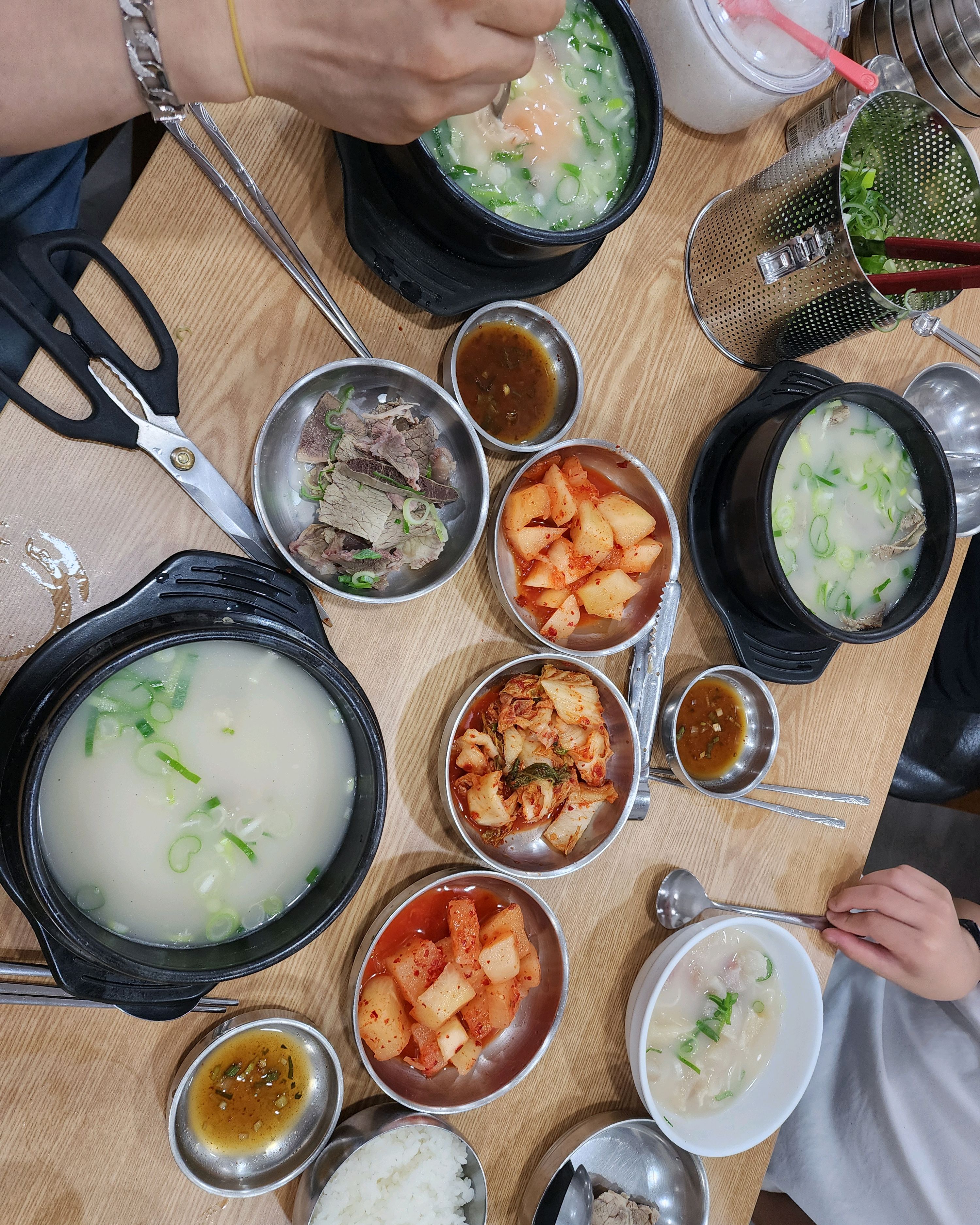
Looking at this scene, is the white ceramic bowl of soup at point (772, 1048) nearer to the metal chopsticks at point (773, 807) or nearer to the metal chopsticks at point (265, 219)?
the metal chopsticks at point (773, 807)

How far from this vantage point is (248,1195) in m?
1.64

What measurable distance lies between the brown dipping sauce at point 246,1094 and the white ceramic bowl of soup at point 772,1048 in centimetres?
83

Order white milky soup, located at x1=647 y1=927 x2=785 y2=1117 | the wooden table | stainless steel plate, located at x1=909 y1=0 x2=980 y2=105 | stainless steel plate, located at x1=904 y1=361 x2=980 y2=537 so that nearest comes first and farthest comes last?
the wooden table, white milky soup, located at x1=647 y1=927 x2=785 y2=1117, stainless steel plate, located at x1=909 y1=0 x2=980 y2=105, stainless steel plate, located at x1=904 y1=361 x2=980 y2=537

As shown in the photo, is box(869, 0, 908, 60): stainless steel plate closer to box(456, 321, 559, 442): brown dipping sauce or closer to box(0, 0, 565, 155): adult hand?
box(456, 321, 559, 442): brown dipping sauce

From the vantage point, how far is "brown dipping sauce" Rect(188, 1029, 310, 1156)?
1.68 metres

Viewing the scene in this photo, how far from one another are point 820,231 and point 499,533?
0.96m

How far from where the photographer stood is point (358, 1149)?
Answer: 1.69 metres

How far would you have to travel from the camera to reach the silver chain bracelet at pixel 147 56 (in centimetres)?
112

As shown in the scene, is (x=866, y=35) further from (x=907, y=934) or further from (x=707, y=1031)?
(x=707, y=1031)

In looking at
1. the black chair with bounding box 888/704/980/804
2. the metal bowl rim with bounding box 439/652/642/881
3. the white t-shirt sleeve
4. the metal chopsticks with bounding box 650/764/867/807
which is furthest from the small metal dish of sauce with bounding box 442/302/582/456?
the white t-shirt sleeve

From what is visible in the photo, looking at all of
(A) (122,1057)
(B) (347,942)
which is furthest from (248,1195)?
(B) (347,942)

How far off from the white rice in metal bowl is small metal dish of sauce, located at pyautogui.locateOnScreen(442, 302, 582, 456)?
62.7 inches

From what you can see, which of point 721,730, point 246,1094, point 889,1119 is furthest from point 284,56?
point 889,1119

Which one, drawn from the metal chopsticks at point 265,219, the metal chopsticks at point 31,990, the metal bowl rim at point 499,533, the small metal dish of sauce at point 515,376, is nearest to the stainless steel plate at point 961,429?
the metal bowl rim at point 499,533
